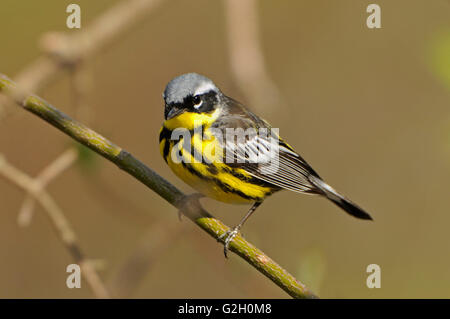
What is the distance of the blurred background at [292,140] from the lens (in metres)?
6.14

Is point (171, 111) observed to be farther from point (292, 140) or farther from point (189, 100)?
point (292, 140)

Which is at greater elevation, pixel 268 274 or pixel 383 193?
pixel 383 193

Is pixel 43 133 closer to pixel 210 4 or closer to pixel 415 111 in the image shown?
pixel 210 4

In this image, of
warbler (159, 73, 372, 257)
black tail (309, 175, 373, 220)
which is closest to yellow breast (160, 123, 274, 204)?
warbler (159, 73, 372, 257)

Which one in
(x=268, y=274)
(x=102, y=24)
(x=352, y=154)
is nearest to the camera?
(x=268, y=274)

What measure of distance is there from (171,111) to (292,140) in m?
3.48

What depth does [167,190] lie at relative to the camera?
3.15 m

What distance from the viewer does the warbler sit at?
12.7 feet

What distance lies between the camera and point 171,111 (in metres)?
3.79

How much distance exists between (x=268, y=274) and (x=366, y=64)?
5063mm

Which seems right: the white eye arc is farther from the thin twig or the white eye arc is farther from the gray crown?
the thin twig

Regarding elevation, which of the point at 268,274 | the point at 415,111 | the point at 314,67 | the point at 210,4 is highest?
the point at 210,4

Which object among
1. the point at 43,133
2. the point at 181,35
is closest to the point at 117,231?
the point at 43,133

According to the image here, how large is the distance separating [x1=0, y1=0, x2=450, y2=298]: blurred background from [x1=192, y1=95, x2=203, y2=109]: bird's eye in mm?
1613
